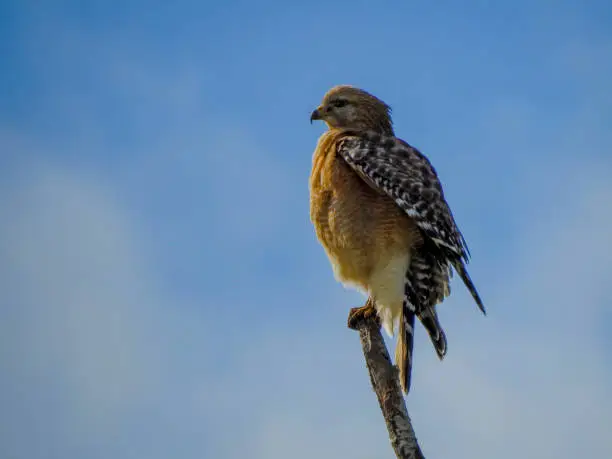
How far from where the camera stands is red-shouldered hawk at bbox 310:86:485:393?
8.43 m

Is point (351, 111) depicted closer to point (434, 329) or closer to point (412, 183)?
point (412, 183)

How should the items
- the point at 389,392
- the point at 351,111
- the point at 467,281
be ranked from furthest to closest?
the point at 351,111 → the point at 467,281 → the point at 389,392

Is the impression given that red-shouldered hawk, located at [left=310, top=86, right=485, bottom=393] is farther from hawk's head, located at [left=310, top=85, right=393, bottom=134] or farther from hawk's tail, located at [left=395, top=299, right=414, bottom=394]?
hawk's head, located at [left=310, top=85, right=393, bottom=134]

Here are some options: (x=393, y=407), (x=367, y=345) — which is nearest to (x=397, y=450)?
(x=393, y=407)

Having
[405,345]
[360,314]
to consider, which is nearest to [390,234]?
[360,314]

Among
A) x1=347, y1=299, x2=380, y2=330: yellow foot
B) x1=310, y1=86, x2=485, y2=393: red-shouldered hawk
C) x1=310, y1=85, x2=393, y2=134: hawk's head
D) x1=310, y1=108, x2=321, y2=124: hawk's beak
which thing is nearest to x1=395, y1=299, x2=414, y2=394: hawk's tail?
x1=310, y1=86, x2=485, y2=393: red-shouldered hawk

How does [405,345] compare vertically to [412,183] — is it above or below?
below

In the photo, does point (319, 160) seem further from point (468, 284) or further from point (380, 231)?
point (468, 284)

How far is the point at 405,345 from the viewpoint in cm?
814

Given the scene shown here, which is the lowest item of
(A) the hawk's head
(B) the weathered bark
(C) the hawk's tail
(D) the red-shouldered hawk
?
(B) the weathered bark

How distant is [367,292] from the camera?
8.92 m

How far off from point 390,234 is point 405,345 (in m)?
1.07

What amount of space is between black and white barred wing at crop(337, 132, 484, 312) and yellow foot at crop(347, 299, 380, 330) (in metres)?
0.82

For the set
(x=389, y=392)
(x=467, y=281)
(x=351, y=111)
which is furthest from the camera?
(x=351, y=111)
